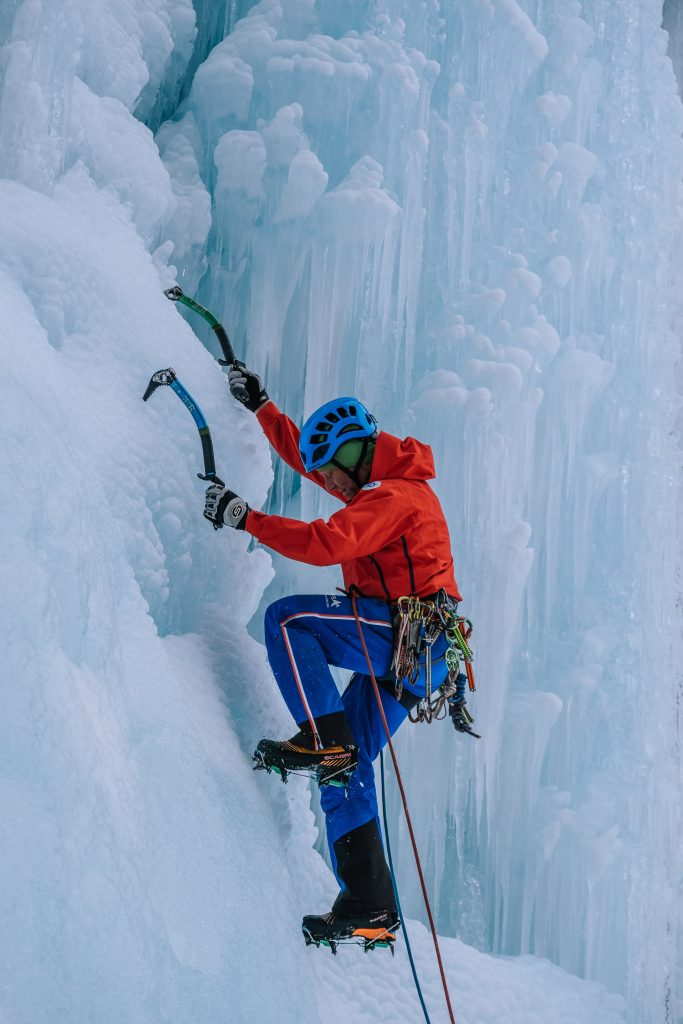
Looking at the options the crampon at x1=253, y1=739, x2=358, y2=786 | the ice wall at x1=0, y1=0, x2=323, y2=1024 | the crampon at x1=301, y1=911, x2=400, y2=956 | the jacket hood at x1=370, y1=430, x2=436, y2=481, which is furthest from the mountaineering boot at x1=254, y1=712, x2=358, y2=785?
the jacket hood at x1=370, y1=430, x2=436, y2=481

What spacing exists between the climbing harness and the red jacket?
33cm

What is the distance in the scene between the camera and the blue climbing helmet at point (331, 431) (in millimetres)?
2773

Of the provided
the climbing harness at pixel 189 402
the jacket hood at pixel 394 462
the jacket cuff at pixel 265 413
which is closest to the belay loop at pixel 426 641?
the jacket hood at pixel 394 462

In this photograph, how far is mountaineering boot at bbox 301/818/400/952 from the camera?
2484mm

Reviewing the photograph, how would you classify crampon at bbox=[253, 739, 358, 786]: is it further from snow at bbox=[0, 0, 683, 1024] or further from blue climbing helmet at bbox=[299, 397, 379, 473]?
blue climbing helmet at bbox=[299, 397, 379, 473]

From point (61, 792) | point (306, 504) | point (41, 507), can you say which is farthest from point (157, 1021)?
point (306, 504)

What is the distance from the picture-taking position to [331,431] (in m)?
2.77

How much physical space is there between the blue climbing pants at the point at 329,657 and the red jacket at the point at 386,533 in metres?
0.11

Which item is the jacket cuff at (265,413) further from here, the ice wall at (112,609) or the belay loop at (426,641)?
the belay loop at (426,641)

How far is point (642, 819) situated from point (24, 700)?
390 centimetres

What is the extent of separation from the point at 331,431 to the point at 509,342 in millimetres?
2034

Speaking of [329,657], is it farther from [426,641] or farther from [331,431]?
[331,431]

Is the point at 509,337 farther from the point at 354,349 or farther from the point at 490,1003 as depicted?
the point at 490,1003

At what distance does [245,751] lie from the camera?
2.72 meters
